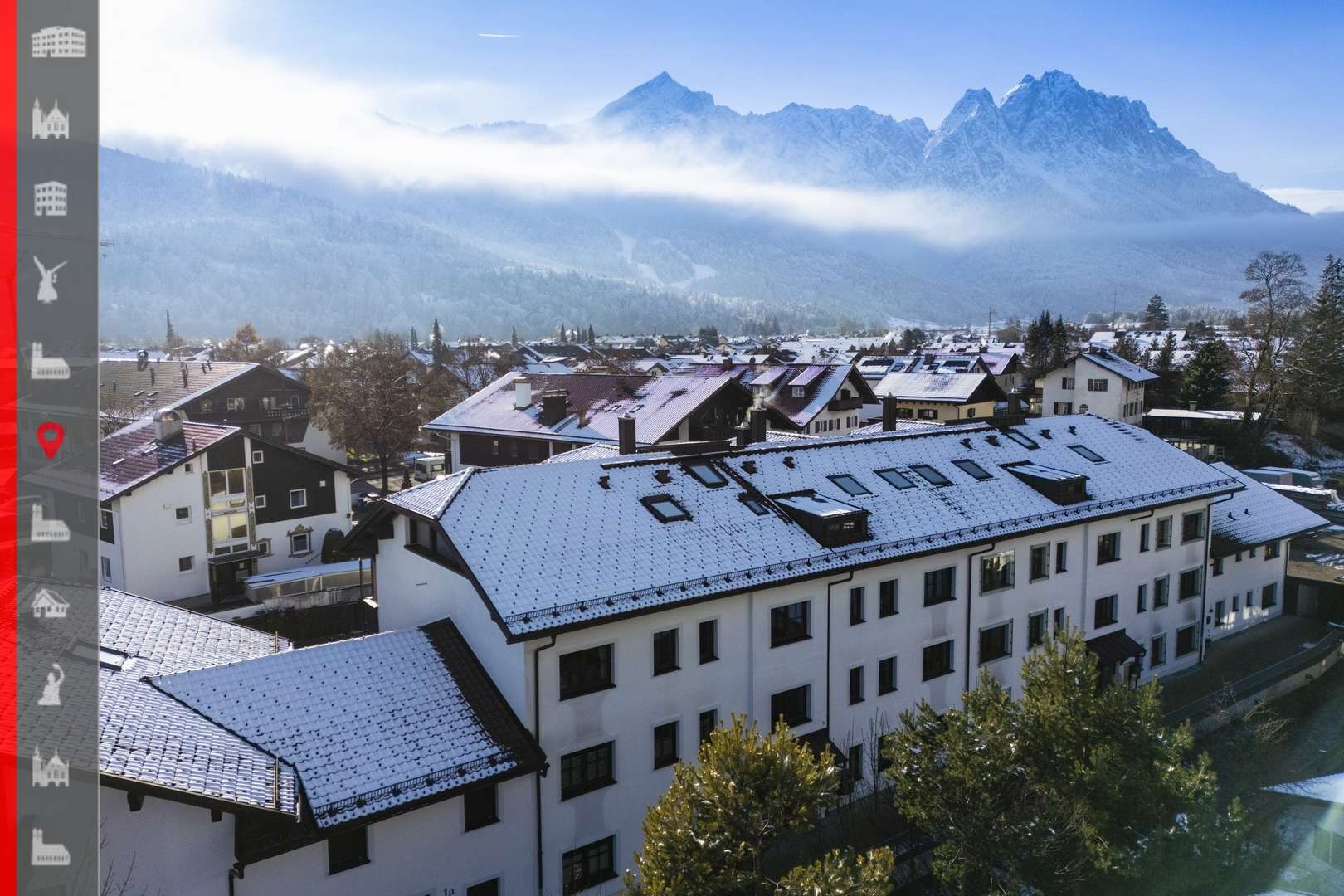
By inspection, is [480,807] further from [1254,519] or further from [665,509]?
[1254,519]

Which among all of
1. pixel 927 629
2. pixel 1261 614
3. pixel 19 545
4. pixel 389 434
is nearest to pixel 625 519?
pixel 927 629

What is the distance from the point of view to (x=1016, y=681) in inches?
1092

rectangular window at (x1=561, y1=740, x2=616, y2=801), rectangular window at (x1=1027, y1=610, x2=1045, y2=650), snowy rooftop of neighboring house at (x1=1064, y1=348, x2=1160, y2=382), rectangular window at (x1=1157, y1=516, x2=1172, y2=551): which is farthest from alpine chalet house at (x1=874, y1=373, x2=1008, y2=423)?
rectangular window at (x1=561, y1=740, x2=616, y2=801)

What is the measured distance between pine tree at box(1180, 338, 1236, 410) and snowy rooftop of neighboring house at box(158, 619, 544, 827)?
82569 mm

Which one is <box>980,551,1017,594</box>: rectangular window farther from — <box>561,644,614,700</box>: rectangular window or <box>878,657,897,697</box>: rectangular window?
<box>561,644,614,700</box>: rectangular window

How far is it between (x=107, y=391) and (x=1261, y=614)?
72150 millimetres

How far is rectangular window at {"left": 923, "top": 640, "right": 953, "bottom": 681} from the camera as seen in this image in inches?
1011

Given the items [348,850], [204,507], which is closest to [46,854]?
[348,850]

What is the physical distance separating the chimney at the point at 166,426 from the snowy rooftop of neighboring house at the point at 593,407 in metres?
17.9

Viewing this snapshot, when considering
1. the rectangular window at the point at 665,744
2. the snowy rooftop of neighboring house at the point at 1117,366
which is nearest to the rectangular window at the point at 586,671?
the rectangular window at the point at 665,744

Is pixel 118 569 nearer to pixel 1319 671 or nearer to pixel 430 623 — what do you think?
pixel 430 623

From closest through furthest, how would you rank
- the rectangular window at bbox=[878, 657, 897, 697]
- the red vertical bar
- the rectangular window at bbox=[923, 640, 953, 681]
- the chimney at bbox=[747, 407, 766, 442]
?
the red vertical bar < the rectangular window at bbox=[878, 657, 897, 697] < the rectangular window at bbox=[923, 640, 953, 681] < the chimney at bbox=[747, 407, 766, 442]

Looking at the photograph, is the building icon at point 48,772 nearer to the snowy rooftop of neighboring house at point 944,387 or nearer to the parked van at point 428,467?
the parked van at point 428,467

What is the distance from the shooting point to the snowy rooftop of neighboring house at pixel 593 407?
50969 millimetres
